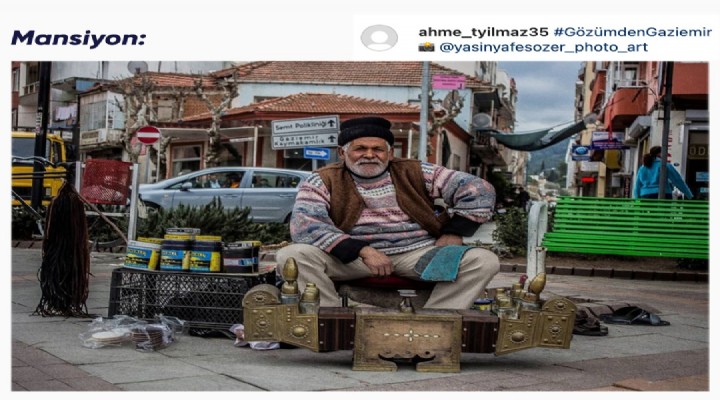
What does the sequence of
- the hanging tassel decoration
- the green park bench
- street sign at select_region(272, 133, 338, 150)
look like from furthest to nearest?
street sign at select_region(272, 133, 338, 150) < the green park bench < the hanging tassel decoration

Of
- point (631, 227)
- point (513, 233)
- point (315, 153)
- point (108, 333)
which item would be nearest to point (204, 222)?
point (315, 153)

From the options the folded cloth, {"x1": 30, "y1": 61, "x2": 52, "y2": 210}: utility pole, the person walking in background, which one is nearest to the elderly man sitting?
the folded cloth

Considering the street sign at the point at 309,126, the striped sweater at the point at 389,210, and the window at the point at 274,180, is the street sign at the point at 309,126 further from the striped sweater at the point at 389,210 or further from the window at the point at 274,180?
the striped sweater at the point at 389,210

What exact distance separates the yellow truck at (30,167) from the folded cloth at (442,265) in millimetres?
2157

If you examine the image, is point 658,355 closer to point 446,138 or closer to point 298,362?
point 298,362

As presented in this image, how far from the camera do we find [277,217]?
13852 millimetres

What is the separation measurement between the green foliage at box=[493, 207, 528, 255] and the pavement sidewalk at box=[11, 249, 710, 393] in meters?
6.98

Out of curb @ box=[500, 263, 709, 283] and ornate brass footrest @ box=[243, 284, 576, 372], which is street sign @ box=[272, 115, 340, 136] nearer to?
curb @ box=[500, 263, 709, 283]

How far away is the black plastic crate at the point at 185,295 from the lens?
468 centimetres

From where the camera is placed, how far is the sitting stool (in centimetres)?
425

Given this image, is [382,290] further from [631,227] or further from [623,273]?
[623,273]

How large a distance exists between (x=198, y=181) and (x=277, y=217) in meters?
1.36
